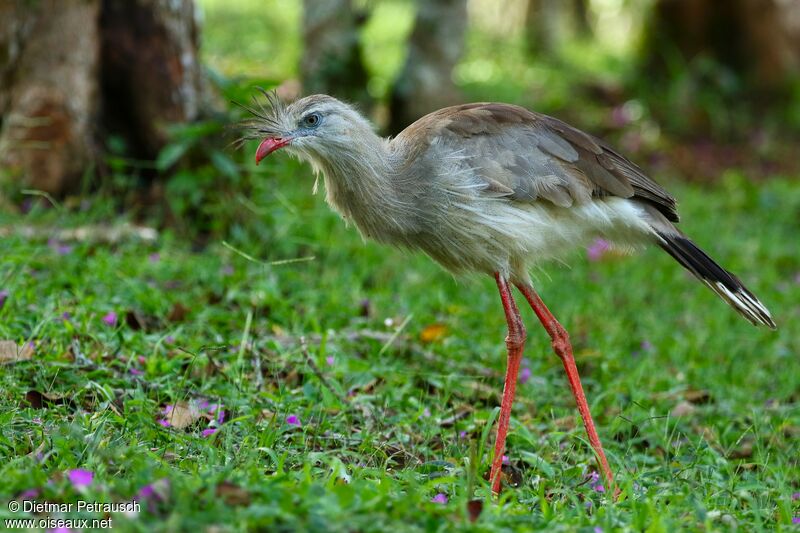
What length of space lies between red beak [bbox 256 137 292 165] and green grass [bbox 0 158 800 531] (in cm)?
67

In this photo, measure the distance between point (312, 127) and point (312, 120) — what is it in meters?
0.02

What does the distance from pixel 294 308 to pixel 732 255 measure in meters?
3.06

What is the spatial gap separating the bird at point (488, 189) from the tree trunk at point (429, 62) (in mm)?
4004

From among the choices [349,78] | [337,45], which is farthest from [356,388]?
[337,45]

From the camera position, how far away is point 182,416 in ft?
9.66

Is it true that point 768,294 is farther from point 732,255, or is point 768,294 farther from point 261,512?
point 261,512

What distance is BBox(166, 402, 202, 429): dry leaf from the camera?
2904 mm

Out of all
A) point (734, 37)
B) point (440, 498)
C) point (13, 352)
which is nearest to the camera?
point (440, 498)

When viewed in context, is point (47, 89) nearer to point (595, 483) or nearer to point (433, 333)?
point (433, 333)

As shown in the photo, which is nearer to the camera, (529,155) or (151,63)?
(529,155)

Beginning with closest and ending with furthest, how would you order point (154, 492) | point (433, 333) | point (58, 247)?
point (154, 492) < point (433, 333) < point (58, 247)

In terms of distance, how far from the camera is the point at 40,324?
328cm

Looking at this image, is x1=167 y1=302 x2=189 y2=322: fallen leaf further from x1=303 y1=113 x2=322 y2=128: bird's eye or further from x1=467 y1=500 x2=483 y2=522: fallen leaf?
x1=467 y1=500 x2=483 y2=522: fallen leaf

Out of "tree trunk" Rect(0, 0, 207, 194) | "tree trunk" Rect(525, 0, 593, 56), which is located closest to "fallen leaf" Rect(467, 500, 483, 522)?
"tree trunk" Rect(0, 0, 207, 194)
